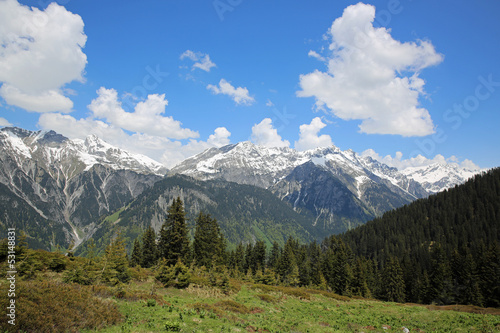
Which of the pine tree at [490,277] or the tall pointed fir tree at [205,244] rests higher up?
the tall pointed fir tree at [205,244]

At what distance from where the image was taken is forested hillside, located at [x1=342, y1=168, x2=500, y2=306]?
69812mm

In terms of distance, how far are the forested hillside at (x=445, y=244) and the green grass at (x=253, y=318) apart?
50984 millimetres

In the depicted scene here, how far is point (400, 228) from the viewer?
5940 inches

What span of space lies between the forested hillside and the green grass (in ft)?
167

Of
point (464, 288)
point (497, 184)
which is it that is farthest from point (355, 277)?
point (497, 184)

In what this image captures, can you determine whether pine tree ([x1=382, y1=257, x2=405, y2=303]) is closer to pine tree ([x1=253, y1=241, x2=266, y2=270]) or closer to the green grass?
pine tree ([x1=253, y1=241, x2=266, y2=270])

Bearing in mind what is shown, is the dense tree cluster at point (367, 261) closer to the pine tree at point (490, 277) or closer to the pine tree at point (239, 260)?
the pine tree at point (490, 277)

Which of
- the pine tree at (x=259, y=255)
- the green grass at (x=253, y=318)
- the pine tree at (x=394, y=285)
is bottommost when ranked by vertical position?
the pine tree at (x=394, y=285)

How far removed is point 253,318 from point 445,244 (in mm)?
131084

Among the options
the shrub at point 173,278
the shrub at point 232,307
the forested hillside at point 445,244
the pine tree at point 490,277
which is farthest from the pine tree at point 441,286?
the shrub at point 173,278

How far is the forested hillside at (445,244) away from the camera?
2749 inches

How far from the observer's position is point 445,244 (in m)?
119

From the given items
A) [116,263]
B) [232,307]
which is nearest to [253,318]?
[232,307]

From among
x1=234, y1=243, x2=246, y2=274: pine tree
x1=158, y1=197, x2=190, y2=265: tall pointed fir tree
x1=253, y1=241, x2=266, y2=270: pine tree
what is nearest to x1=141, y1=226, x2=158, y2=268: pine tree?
x1=234, y1=243, x2=246, y2=274: pine tree
